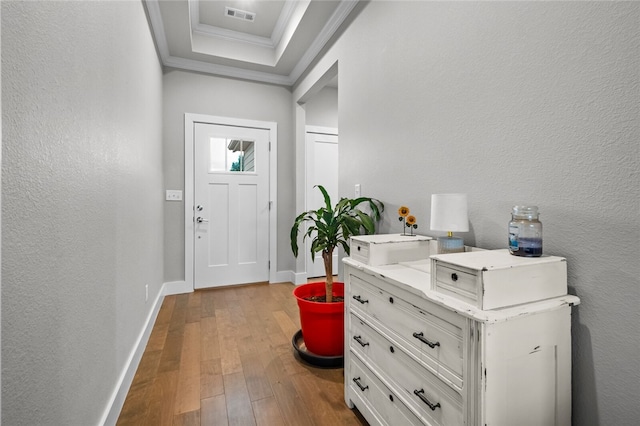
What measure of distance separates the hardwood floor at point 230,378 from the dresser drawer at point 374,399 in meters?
0.13

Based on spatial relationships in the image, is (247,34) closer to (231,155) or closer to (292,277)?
(231,155)

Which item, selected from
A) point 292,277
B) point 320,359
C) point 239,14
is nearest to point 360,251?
point 320,359

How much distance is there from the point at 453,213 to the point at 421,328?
0.50 metres

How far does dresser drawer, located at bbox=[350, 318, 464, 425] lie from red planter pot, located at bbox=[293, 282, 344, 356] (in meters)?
0.41

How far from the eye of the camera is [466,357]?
0.84 m

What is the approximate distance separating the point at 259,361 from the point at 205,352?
410 mm

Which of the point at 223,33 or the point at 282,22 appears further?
the point at 223,33

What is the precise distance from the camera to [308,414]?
1458mm

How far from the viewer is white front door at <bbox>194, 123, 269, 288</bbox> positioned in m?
3.43

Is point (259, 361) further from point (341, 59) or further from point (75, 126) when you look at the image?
point (341, 59)

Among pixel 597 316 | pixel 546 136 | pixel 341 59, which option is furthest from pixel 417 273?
pixel 341 59

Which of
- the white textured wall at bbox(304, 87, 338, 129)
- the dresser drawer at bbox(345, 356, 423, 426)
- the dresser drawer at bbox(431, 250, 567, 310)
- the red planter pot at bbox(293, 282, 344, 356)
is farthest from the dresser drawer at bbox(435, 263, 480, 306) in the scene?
the white textured wall at bbox(304, 87, 338, 129)

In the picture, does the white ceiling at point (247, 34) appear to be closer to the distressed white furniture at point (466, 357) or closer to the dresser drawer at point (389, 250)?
the dresser drawer at point (389, 250)

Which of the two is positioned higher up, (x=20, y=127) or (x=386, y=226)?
(x=20, y=127)
